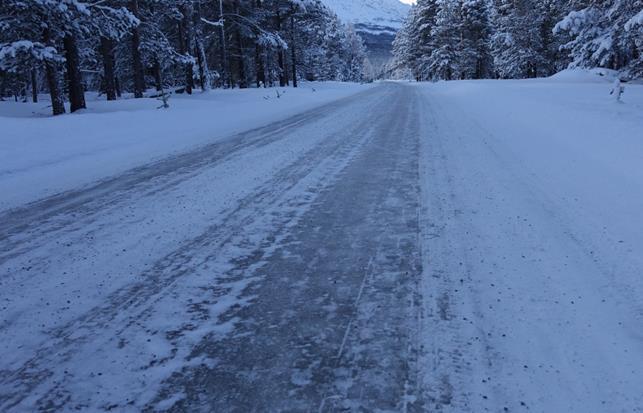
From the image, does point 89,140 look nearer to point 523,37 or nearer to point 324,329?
point 324,329

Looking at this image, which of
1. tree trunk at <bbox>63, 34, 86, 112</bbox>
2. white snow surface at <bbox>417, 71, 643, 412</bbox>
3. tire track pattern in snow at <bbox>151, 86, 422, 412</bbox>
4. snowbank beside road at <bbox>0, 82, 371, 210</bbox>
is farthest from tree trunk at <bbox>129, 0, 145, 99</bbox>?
tire track pattern in snow at <bbox>151, 86, 422, 412</bbox>

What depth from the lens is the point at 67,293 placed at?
341 centimetres

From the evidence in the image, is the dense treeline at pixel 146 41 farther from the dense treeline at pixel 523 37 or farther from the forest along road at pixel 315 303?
the dense treeline at pixel 523 37

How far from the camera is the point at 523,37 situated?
41594mm

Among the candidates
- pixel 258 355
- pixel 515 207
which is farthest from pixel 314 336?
pixel 515 207

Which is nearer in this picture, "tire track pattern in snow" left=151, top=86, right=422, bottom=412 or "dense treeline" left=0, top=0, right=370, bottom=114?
"tire track pattern in snow" left=151, top=86, right=422, bottom=412

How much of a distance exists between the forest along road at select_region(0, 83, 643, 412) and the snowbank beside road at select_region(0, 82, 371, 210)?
1.52 metres

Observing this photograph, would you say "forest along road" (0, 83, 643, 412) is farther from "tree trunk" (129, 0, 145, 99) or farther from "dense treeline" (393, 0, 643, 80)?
"tree trunk" (129, 0, 145, 99)

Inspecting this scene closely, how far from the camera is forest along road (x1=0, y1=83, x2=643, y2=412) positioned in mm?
2363

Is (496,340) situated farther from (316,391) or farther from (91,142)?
(91,142)

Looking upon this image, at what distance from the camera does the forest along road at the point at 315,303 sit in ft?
7.75

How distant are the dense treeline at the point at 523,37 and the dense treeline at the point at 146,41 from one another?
1569 cm

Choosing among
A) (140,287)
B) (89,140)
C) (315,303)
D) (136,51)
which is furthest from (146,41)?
(315,303)

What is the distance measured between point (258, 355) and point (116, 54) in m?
35.0
